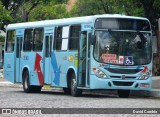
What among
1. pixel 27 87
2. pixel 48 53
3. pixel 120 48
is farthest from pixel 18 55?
pixel 120 48

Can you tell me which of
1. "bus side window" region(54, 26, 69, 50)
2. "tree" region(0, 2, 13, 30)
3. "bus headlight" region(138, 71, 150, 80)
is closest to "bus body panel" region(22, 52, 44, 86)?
"bus side window" region(54, 26, 69, 50)

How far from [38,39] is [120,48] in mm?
5374

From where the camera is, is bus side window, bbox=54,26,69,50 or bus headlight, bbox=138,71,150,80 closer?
bus headlight, bbox=138,71,150,80

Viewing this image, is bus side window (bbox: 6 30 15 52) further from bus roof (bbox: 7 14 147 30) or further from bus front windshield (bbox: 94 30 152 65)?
bus front windshield (bbox: 94 30 152 65)

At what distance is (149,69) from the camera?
23891 mm

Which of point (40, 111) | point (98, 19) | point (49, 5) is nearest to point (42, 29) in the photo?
point (98, 19)

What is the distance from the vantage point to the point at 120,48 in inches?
923

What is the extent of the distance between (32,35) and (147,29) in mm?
6136

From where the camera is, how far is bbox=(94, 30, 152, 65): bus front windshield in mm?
23344

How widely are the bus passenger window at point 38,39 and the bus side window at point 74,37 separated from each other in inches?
110

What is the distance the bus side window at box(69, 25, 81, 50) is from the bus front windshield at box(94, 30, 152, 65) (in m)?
1.31

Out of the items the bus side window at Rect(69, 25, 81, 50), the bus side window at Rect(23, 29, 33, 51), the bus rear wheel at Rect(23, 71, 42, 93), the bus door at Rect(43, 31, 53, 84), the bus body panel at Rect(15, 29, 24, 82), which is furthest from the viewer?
the bus body panel at Rect(15, 29, 24, 82)

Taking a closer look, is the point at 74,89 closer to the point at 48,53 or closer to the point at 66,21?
the point at 66,21

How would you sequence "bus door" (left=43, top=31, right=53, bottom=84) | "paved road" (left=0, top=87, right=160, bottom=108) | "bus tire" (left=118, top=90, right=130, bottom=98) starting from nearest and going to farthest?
"paved road" (left=0, top=87, right=160, bottom=108) < "bus tire" (left=118, top=90, right=130, bottom=98) < "bus door" (left=43, top=31, right=53, bottom=84)
